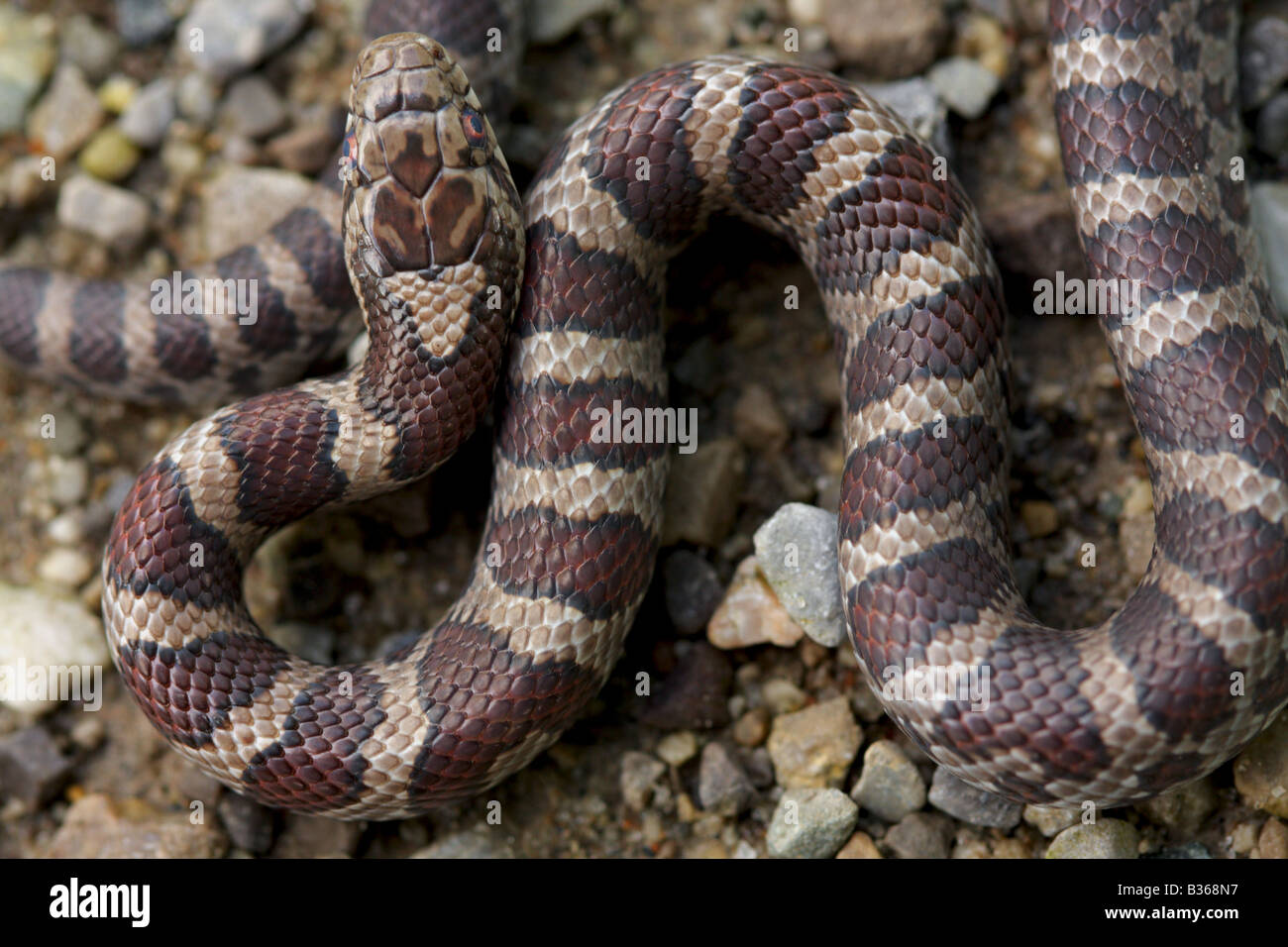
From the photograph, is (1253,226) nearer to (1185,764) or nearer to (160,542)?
(1185,764)

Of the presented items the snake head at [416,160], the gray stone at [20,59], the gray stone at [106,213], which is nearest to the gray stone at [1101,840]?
the snake head at [416,160]

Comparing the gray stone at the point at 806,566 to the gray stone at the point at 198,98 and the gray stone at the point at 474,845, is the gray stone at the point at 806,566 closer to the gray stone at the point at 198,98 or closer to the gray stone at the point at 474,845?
the gray stone at the point at 474,845

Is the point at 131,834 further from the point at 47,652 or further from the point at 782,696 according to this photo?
the point at 782,696

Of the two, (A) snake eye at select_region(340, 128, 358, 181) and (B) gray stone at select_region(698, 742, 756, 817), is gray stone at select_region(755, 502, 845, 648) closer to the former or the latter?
(B) gray stone at select_region(698, 742, 756, 817)

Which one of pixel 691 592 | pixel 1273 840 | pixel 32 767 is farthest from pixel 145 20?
pixel 1273 840

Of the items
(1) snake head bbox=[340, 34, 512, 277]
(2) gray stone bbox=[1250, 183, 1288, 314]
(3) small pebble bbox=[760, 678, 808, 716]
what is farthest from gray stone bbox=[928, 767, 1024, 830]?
(1) snake head bbox=[340, 34, 512, 277]

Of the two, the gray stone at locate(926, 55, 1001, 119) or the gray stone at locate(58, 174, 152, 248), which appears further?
the gray stone at locate(58, 174, 152, 248)
